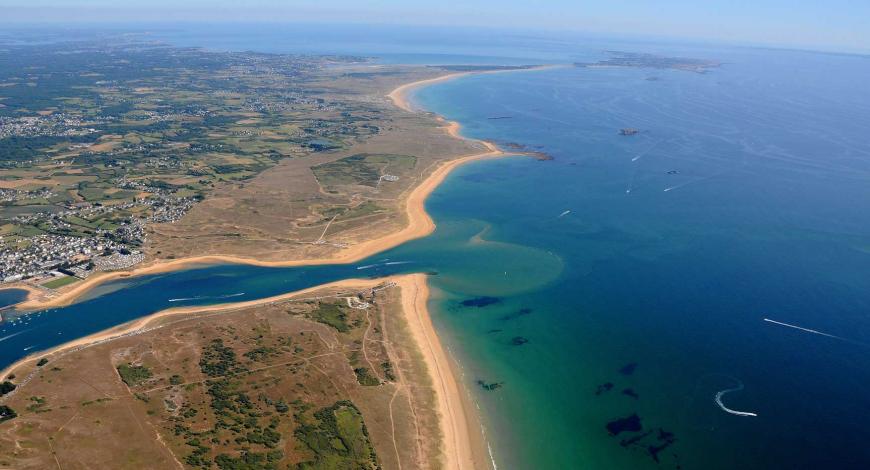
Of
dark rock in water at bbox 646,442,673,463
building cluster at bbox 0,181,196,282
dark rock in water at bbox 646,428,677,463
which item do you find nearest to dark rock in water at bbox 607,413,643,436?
dark rock in water at bbox 646,428,677,463

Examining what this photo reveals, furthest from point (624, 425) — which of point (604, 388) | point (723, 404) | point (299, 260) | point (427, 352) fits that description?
point (299, 260)

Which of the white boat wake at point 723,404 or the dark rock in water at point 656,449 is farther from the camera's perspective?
the white boat wake at point 723,404

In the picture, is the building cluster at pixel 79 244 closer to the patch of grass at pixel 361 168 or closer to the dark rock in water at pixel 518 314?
the patch of grass at pixel 361 168

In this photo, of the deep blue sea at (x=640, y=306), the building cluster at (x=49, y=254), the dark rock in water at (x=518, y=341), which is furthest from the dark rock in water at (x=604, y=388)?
the building cluster at (x=49, y=254)

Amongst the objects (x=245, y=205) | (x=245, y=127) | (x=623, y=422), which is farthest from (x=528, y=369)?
(x=245, y=127)

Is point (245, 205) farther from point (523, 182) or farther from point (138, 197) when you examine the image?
point (523, 182)

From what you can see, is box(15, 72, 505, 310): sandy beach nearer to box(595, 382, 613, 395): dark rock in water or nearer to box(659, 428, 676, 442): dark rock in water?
box(595, 382, 613, 395): dark rock in water
